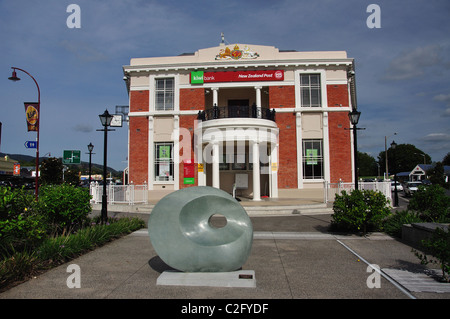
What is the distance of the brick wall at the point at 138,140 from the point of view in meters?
23.0

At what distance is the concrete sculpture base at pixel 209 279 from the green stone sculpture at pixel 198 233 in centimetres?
11

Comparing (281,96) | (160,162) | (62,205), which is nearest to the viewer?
(62,205)

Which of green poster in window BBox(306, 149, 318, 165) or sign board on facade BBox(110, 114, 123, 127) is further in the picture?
sign board on facade BBox(110, 114, 123, 127)

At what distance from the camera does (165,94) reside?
2342 cm

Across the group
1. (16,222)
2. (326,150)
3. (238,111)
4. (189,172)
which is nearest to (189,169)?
(189,172)

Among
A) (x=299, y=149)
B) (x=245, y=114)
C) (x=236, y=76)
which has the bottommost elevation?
(x=299, y=149)

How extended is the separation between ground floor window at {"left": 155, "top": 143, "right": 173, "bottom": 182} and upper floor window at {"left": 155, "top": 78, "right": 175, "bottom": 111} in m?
2.82

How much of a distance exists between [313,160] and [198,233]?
18.0 meters

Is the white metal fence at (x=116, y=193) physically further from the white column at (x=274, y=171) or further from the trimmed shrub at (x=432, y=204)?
the trimmed shrub at (x=432, y=204)

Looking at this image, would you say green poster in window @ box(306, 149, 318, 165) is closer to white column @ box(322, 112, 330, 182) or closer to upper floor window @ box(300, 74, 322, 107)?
white column @ box(322, 112, 330, 182)

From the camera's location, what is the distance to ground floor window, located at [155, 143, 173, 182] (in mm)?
22828

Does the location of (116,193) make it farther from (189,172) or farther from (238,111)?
(238,111)

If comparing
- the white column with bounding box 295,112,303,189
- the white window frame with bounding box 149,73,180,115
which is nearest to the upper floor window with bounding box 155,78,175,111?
the white window frame with bounding box 149,73,180,115

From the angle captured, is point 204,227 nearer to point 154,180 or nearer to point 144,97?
point 154,180
